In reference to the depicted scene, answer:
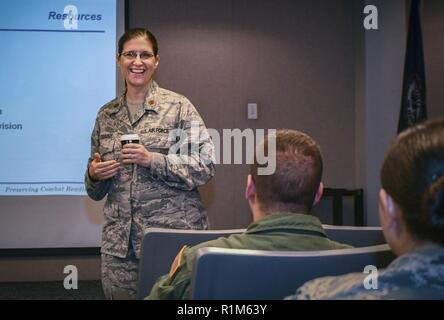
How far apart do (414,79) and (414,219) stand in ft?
11.4

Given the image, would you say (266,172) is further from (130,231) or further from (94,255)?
(94,255)

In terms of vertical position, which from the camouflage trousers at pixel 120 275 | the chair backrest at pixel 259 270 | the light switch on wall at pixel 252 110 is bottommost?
the camouflage trousers at pixel 120 275

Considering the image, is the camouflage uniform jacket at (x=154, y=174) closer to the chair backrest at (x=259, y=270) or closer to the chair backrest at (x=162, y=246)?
the chair backrest at (x=162, y=246)

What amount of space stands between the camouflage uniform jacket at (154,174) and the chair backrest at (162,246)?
647 millimetres

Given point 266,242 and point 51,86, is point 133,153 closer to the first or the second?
point 266,242

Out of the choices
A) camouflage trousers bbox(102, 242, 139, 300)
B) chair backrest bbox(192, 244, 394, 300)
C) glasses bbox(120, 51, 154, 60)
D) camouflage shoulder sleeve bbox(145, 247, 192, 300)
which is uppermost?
glasses bbox(120, 51, 154, 60)

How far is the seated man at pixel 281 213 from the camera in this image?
114cm

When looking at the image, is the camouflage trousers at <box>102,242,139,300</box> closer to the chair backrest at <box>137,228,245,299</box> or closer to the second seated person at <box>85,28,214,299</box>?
the second seated person at <box>85,28,214,299</box>

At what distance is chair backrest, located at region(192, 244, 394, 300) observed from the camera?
0.96 m

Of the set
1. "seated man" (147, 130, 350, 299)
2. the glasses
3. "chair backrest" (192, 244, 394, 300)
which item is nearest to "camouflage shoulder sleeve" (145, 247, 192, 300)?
"seated man" (147, 130, 350, 299)

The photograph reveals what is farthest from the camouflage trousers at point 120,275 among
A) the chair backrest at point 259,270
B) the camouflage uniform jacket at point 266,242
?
the chair backrest at point 259,270

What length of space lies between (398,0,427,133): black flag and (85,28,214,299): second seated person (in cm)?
233

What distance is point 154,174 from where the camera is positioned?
2.06 meters

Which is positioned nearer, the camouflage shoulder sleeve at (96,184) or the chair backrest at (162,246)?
the chair backrest at (162,246)
